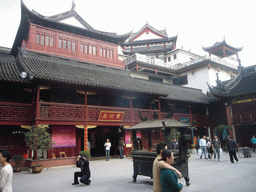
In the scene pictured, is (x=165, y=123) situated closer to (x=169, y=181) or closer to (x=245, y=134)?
(x=169, y=181)

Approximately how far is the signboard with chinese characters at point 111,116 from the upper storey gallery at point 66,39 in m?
5.85

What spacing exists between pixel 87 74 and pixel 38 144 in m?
6.76

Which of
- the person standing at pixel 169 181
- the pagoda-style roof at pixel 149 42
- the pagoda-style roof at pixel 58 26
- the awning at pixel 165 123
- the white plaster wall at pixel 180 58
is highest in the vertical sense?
the pagoda-style roof at pixel 149 42

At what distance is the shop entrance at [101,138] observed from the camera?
16156 millimetres

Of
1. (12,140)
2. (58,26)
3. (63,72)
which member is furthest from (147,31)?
(12,140)

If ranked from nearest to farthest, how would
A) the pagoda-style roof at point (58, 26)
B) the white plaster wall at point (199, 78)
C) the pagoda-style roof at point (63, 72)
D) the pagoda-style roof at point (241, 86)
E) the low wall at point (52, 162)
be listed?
1. the low wall at point (52, 162)
2. the pagoda-style roof at point (63, 72)
3. the pagoda-style roof at point (58, 26)
4. the pagoda-style roof at point (241, 86)
5. the white plaster wall at point (199, 78)

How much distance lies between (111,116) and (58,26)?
889 cm

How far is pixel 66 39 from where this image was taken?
58.2 ft

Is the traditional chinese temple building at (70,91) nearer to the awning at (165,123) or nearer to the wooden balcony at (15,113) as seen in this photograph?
the wooden balcony at (15,113)

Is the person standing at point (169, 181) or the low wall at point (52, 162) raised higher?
the person standing at point (169, 181)

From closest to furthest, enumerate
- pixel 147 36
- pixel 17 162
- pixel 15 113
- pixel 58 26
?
pixel 17 162
pixel 15 113
pixel 58 26
pixel 147 36

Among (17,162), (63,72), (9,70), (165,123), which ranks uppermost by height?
(63,72)

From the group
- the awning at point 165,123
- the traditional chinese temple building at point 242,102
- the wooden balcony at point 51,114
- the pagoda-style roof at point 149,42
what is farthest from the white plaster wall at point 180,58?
the awning at point 165,123

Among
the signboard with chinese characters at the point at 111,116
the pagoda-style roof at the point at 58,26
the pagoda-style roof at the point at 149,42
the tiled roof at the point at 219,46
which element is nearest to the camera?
the signboard with chinese characters at the point at 111,116
